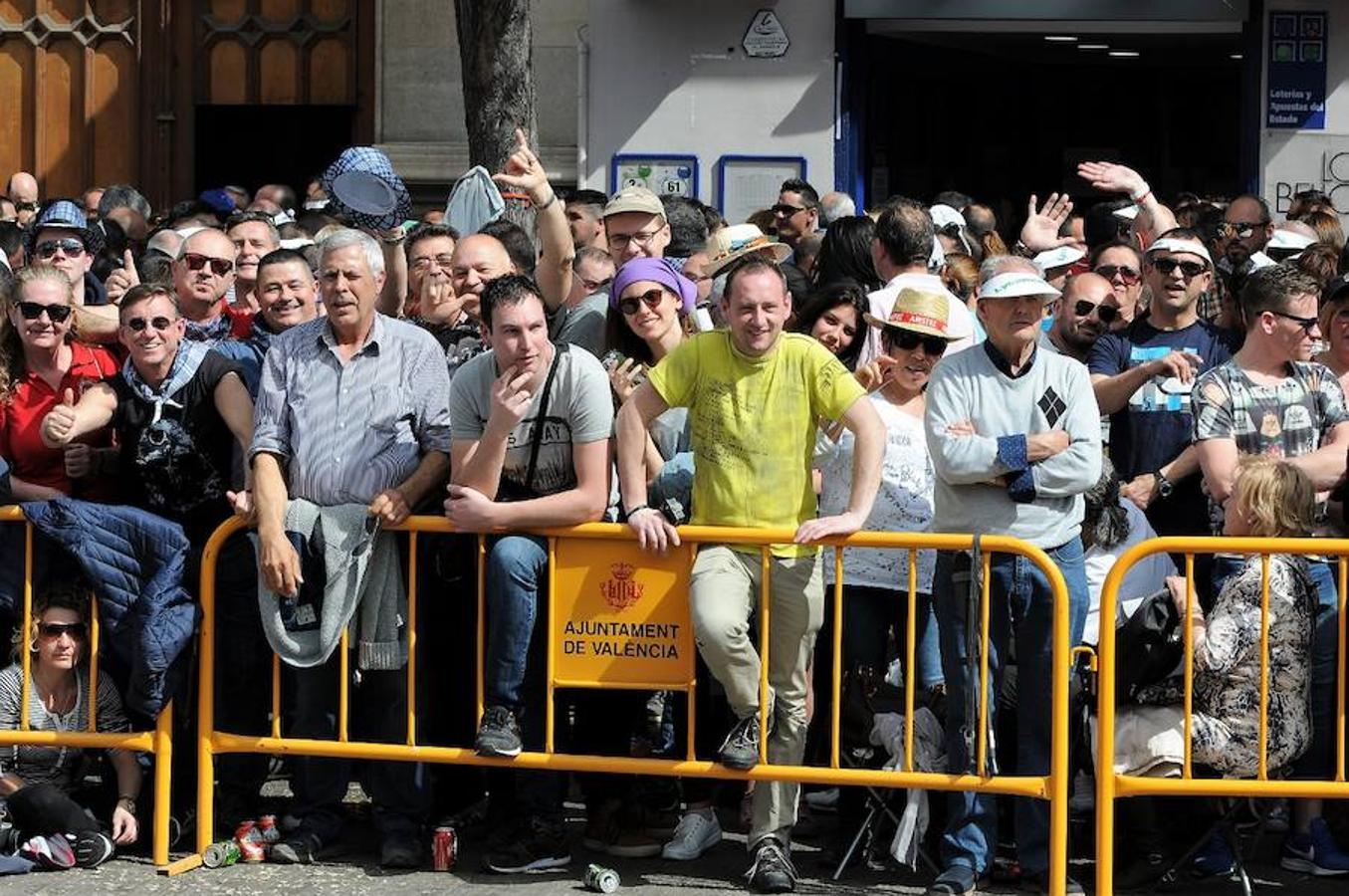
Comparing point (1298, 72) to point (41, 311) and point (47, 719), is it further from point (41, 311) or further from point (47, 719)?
point (47, 719)

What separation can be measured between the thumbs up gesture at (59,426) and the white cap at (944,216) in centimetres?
534

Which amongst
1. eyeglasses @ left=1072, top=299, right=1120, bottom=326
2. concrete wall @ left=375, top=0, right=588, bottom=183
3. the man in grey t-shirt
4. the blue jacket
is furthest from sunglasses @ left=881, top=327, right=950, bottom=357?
concrete wall @ left=375, top=0, right=588, bottom=183

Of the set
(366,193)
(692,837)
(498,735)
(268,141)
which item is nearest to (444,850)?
(498,735)

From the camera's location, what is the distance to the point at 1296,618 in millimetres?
8070

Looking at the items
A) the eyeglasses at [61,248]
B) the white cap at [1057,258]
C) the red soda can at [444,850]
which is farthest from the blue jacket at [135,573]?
the white cap at [1057,258]

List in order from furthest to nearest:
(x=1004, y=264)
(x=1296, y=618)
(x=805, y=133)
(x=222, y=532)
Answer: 1. (x=805, y=133)
2. (x=1004, y=264)
3. (x=222, y=532)
4. (x=1296, y=618)

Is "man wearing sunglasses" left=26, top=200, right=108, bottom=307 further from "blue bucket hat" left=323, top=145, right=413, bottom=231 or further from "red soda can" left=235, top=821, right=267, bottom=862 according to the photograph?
"red soda can" left=235, top=821, right=267, bottom=862

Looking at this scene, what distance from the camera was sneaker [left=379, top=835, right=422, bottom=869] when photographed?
8555mm

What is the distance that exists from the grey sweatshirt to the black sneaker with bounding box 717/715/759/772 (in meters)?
0.95

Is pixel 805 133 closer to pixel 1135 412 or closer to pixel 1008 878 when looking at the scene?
pixel 1135 412

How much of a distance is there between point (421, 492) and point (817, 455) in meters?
1.45

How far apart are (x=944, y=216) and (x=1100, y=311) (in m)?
2.95

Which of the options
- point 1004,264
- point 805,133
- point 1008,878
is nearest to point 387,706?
point 1008,878

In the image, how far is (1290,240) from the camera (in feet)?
40.0
